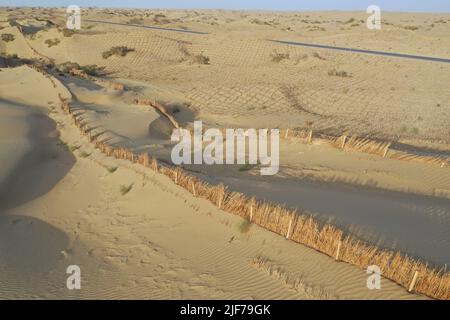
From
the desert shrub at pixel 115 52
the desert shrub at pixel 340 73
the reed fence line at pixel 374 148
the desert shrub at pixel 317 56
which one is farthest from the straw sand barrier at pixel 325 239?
the desert shrub at pixel 115 52

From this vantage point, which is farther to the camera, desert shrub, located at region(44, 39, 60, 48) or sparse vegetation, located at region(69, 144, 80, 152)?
desert shrub, located at region(44, 39, 60, 48)

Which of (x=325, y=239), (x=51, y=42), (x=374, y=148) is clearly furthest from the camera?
(x=51, y=42)

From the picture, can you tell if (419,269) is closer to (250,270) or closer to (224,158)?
(250,270)

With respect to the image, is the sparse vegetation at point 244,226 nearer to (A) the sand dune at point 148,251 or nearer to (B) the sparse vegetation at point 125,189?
(A) the sand dune at point 148,251

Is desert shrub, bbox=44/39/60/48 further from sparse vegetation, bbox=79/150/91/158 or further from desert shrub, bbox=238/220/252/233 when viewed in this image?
desert shrub, bbox=238/220/252/233

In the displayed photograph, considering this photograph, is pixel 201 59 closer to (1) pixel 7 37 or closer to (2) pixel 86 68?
(2) pixel 86 68

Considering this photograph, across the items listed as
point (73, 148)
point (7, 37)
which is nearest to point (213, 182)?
point (73, 148)

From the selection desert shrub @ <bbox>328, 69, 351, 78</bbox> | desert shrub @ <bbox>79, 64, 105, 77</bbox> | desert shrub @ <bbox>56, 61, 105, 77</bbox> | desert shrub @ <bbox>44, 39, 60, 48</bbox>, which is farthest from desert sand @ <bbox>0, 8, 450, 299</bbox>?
desert shrub @ <bbox>44, 39, 60, 48</bbox>
